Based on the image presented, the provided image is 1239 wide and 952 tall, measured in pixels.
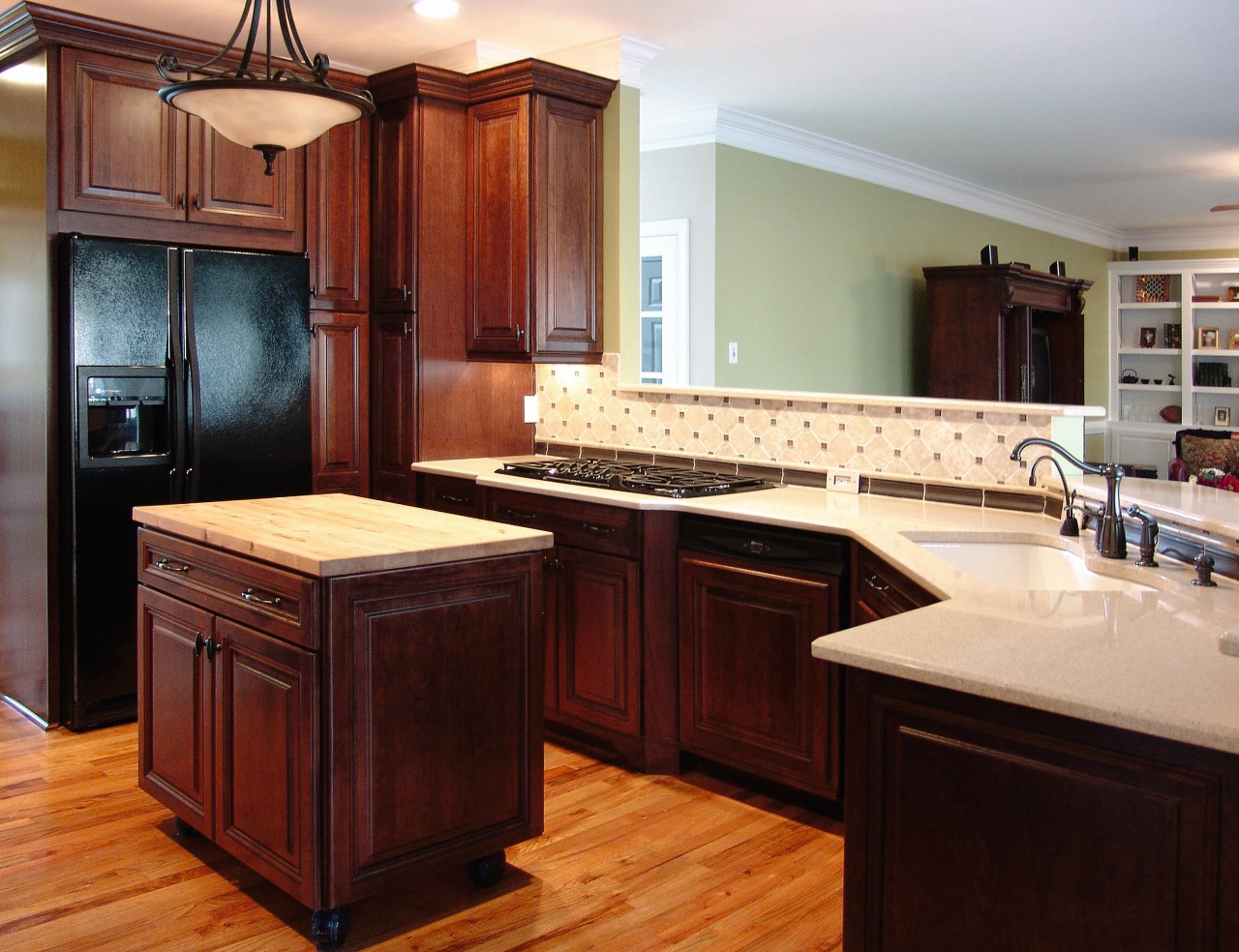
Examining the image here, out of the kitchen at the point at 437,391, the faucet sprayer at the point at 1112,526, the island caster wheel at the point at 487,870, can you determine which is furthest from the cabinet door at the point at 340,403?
the faucet sprayer at the point at 1112,526

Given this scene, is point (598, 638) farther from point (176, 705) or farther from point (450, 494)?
point (176, 705)

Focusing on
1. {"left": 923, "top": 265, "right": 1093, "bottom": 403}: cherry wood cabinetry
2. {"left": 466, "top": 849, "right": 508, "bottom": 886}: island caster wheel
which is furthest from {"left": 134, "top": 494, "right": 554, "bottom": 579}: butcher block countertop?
{"left": 923, "top": 265, "right": 1093, "bottom": 403}: cherry wood cabinetry

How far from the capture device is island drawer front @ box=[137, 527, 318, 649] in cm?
230

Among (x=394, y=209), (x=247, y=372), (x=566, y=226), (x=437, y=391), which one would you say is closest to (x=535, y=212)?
(x=566, y=226)

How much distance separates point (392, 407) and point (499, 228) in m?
0.83

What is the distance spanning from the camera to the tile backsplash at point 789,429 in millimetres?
3266

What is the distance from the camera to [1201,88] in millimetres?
4918

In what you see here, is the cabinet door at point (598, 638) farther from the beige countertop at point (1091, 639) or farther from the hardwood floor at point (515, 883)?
the beige countertop at point (1091, 639)

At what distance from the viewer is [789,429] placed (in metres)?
3.79

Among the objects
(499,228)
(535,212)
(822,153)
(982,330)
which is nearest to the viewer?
(535,212)

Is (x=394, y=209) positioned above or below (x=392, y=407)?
above

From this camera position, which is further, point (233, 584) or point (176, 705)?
point (176, 705)

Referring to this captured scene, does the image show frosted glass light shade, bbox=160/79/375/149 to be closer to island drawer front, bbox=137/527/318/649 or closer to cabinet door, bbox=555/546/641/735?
island drawer front, bbox=137/527/318/649

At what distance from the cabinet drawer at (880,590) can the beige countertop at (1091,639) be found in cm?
6
